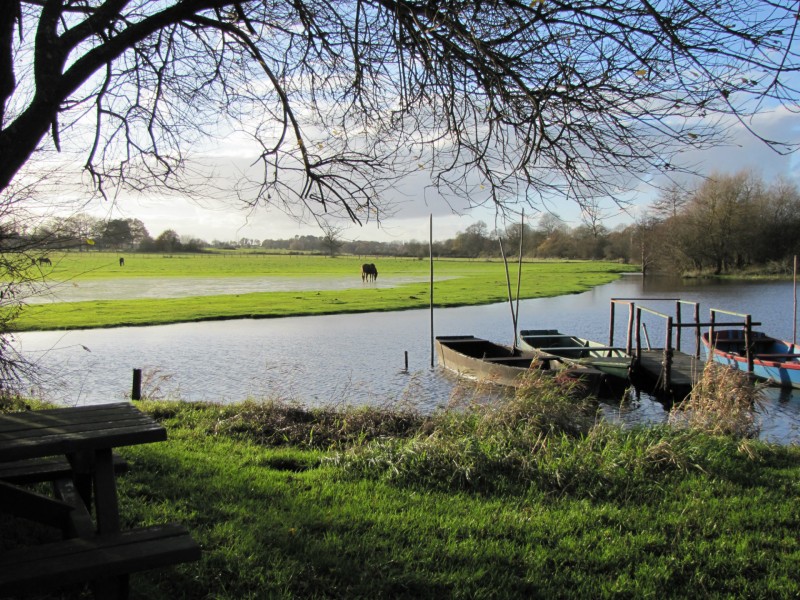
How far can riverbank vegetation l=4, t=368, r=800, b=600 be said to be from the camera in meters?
3.64

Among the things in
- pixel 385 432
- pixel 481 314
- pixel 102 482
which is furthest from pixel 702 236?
pixel 102 482

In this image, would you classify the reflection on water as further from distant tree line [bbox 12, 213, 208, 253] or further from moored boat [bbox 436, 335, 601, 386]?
distant tree line [bbox 12, 213, 208, 253]

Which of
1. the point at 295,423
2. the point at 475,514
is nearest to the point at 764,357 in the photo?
the point at 295,423

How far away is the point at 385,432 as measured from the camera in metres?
8.49

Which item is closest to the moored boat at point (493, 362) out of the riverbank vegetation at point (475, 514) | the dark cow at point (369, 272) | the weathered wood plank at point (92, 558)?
the riverbank vegetation at point (475, 514)

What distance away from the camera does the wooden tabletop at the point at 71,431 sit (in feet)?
10.1

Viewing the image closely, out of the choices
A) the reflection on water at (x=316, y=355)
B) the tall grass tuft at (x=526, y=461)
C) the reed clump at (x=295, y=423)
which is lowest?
the reflection on water at (x=316, y=355)

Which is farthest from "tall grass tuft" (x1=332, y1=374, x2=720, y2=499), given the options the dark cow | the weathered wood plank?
the dark cow

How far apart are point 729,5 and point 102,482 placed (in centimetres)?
492

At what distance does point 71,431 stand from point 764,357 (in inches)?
797

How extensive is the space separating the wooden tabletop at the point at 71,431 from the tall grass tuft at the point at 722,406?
745 cm

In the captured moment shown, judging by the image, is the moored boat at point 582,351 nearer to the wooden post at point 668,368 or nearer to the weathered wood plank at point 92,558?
the wooden post at point 668,368

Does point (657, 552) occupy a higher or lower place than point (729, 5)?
lower

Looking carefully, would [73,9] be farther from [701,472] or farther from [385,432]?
[701,472]
